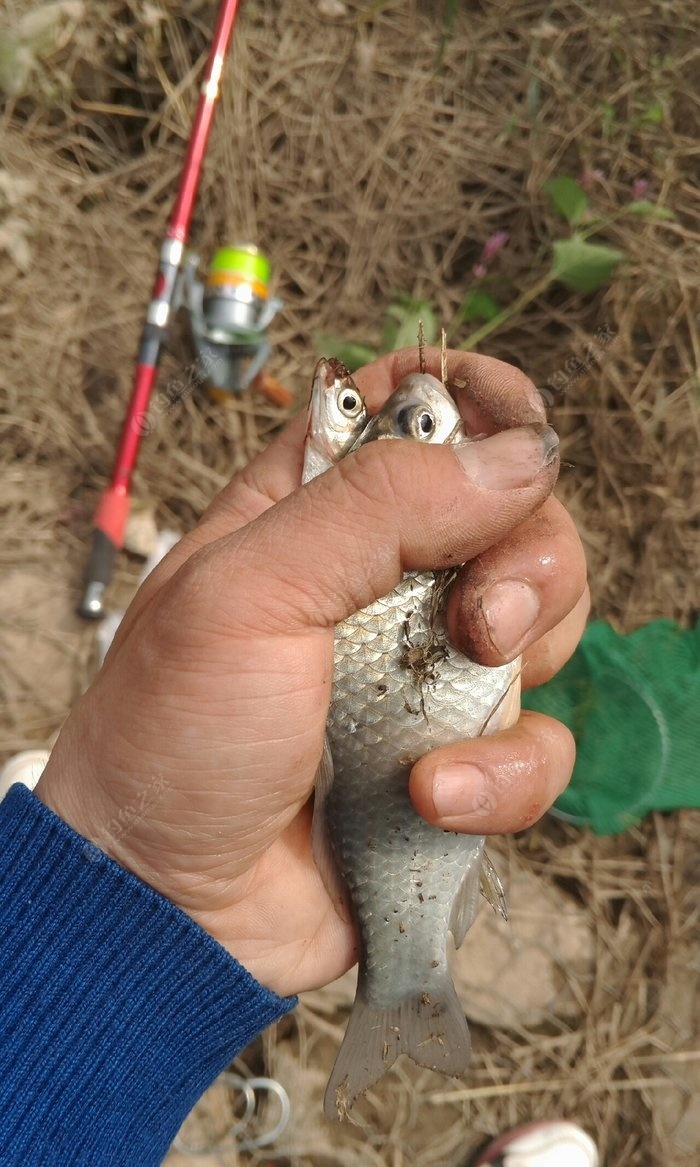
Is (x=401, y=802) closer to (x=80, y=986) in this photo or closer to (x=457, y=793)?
(x=457, y=793)

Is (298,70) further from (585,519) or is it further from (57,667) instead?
(57,667)

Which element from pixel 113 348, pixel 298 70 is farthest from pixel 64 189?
pixel 298 70

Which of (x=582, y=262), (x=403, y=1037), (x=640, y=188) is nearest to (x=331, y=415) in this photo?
(x=403, y=1037)

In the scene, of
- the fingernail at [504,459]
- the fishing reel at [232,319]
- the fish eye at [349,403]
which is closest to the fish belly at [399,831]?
the fingernail at [504,459]

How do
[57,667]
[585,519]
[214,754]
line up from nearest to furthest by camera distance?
[214,754], [57,667], [585,519]

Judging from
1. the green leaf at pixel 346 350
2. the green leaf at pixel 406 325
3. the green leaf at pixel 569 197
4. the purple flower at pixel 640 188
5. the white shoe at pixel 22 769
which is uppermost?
the purple flower at pixel 640 188

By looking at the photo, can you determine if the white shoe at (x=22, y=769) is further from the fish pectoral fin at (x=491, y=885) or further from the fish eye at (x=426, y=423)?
the fish eye at (x=426, y=423)

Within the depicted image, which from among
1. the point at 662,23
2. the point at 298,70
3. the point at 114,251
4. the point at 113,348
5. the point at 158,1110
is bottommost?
the point at 158,1110
